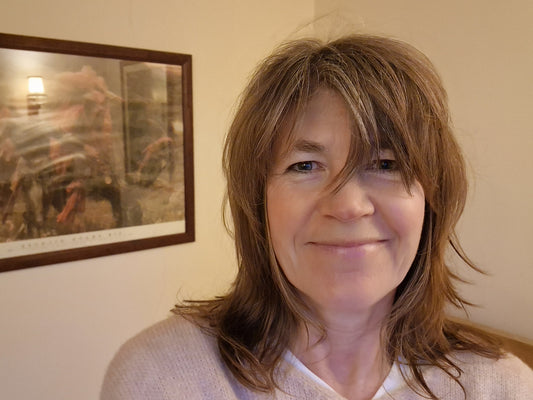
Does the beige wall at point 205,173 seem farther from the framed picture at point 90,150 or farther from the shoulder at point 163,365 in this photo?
the shoulder at point 163,365

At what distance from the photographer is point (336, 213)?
751 mm

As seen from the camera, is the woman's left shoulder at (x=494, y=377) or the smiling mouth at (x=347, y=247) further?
the woman's left shoulder at (x=494, y=377)

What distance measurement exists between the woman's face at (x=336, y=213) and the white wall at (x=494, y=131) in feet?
3.35

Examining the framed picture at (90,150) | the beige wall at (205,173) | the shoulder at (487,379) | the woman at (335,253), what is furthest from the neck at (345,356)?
the framed picture at (90,150)

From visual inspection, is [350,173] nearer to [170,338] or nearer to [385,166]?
[385,166]

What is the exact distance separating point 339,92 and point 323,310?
386 millimetres

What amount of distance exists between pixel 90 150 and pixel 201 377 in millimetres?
1302

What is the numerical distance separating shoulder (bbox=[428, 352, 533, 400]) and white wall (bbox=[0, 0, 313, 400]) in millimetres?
1458

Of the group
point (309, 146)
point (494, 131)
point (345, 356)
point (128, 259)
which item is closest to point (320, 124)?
point (309, 146)

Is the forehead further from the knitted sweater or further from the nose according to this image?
the knitted sweater

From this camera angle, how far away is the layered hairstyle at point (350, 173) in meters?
0.77

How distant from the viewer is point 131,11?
6.45 ft

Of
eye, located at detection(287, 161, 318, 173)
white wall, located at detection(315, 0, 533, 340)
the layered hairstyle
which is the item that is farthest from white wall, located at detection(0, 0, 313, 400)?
eye, located at detection(287, 161, 318, 173)

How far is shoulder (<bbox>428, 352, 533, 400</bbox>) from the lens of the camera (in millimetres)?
917
